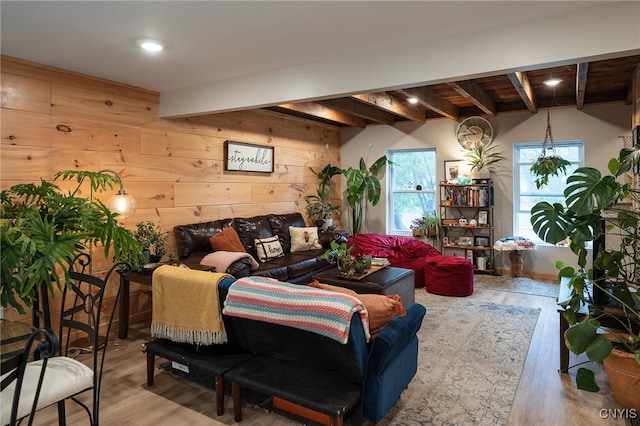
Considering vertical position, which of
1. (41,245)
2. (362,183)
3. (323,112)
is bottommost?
(41,245)

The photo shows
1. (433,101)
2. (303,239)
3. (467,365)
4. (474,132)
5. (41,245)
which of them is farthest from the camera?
(474,132)

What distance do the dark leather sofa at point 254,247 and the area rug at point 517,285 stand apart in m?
2.25

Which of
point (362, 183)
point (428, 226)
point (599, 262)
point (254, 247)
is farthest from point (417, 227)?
point (599, 262)

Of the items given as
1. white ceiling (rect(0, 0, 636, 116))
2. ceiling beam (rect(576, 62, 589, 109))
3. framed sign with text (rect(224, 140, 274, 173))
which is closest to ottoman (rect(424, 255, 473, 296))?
ceiling beam (rect(576, 62, 589, 109))

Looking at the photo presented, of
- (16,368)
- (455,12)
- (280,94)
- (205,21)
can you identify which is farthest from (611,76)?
(16,368)

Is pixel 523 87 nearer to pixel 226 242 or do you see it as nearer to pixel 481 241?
pixel 481 241

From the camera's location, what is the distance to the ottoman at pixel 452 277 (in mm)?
4902

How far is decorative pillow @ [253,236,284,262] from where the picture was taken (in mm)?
4777

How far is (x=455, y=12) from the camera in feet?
7.46

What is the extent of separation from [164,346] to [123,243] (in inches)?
29.3

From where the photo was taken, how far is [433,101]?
17.0 ft

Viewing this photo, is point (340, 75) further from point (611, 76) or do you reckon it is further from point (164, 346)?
point (611, 76)

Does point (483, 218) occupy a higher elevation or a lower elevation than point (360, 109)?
lower

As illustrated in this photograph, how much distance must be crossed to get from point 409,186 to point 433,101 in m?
2.01
